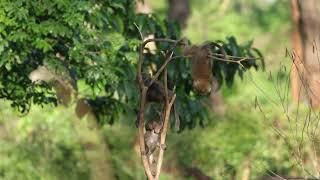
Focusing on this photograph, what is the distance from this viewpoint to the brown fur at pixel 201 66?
4.67 metres

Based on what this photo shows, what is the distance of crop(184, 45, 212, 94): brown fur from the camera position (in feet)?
15.3

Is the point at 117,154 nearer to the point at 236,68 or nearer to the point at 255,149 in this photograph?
the point at 255,149

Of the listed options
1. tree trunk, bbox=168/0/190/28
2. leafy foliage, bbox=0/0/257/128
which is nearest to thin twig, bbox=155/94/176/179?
leafy foliage, bbox=0/0/257/128

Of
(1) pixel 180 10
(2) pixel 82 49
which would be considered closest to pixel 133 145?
(1) pixel 180 10

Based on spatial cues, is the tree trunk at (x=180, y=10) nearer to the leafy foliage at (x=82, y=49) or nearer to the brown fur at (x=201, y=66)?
the leafy foliage at (x=82, y=49)

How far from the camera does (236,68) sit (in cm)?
816

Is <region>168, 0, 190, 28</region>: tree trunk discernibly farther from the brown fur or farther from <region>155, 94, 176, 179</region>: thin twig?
the brown fur

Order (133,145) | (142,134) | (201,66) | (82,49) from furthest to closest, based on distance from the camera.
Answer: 1. (133,145)
2. (82,49)
3. (142,134)
4. (201,66)

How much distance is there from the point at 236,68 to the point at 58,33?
2364 mm

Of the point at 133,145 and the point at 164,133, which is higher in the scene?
the point at 164,133

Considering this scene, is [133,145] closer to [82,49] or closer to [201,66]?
[82,49]

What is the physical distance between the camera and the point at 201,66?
15.4ft

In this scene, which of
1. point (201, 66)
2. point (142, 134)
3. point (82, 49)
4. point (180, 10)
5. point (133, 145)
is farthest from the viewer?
point (180, 10)

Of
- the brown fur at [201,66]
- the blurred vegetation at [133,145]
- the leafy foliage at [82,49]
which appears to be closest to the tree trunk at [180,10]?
the blurred vegetation at [133,145]
